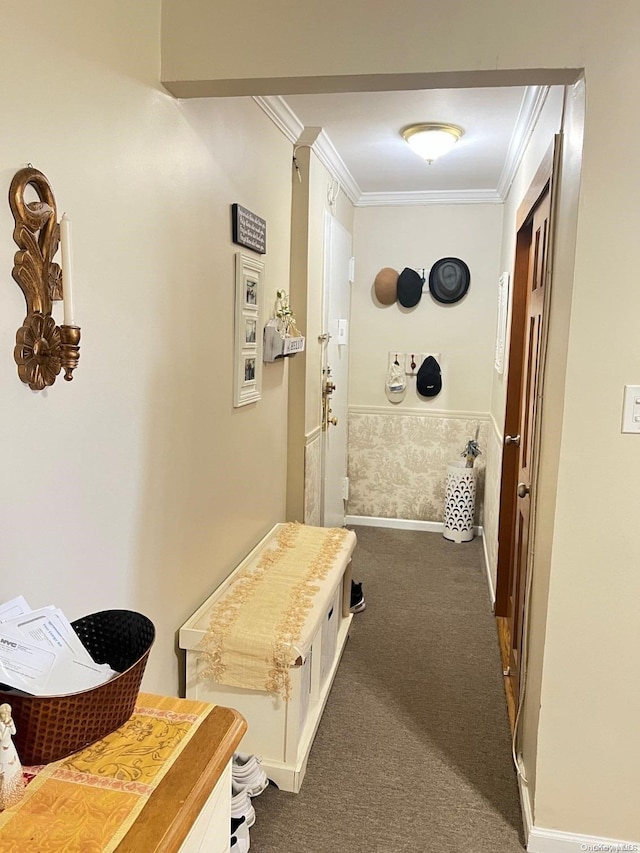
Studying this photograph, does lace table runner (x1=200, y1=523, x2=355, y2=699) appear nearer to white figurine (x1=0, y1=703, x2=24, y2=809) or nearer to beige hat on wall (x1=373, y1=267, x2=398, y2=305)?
white figurine (x1=0, y1=703, x2=24, y2=809)

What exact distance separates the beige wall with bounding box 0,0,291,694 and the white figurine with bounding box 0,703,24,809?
354mm

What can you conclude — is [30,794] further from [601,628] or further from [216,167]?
[216,167]

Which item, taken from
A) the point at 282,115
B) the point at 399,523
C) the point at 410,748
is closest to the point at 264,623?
the point at 410,748

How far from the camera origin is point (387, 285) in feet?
15.2

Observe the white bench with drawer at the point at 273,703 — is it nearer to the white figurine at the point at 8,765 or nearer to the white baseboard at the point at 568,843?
the white baseboard at the point at 568,843

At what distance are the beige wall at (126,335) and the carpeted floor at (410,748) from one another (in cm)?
58

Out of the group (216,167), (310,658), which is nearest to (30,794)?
(310,658)

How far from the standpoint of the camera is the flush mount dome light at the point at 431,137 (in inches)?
120

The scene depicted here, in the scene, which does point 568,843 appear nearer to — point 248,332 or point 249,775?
point 249,775

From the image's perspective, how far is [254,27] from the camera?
1657mm

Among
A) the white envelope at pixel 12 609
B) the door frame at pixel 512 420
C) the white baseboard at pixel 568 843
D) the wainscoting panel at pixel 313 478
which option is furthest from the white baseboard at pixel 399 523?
the white envelope at pixel 12 609

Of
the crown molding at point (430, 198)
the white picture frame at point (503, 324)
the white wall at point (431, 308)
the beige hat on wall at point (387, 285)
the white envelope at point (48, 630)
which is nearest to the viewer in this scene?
the white envelope at point (48, 630)

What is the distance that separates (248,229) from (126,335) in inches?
39.1

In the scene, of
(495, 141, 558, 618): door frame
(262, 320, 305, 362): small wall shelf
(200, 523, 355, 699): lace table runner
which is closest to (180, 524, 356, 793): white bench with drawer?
(200, 523, 355, 699): lace table runner
